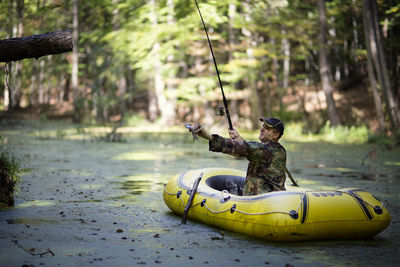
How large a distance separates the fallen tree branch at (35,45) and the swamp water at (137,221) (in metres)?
1.64

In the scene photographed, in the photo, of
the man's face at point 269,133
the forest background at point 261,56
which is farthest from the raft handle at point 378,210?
the forest background at point 261,56

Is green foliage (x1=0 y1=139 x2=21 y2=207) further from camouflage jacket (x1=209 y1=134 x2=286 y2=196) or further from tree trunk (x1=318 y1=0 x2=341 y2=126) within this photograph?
tree trunk (x1=318 y1=0 x2=341 y2=126)

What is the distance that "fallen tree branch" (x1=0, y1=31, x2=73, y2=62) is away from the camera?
4746mm

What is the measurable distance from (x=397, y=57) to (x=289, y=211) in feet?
57.2

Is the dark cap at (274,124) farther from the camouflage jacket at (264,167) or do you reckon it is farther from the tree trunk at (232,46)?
the tree trunk at (232,46)

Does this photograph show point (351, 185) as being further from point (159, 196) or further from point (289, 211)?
point (289, 211)

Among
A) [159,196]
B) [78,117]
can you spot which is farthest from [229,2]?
[159,196]

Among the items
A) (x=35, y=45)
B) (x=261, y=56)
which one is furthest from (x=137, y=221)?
(x=261, y=56)

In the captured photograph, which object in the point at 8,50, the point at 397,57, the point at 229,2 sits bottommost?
the point at 8,50

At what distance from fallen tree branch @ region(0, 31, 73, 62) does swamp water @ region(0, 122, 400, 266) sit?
164 cm

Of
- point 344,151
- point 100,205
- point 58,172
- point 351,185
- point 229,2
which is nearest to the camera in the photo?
point 100,205

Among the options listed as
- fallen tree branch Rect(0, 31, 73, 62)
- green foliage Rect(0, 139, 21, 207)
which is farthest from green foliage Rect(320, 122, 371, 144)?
fallen tree branch Rect(0, 31, 73, 62)

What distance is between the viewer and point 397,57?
20.2 metres

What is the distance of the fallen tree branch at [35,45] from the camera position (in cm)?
475
